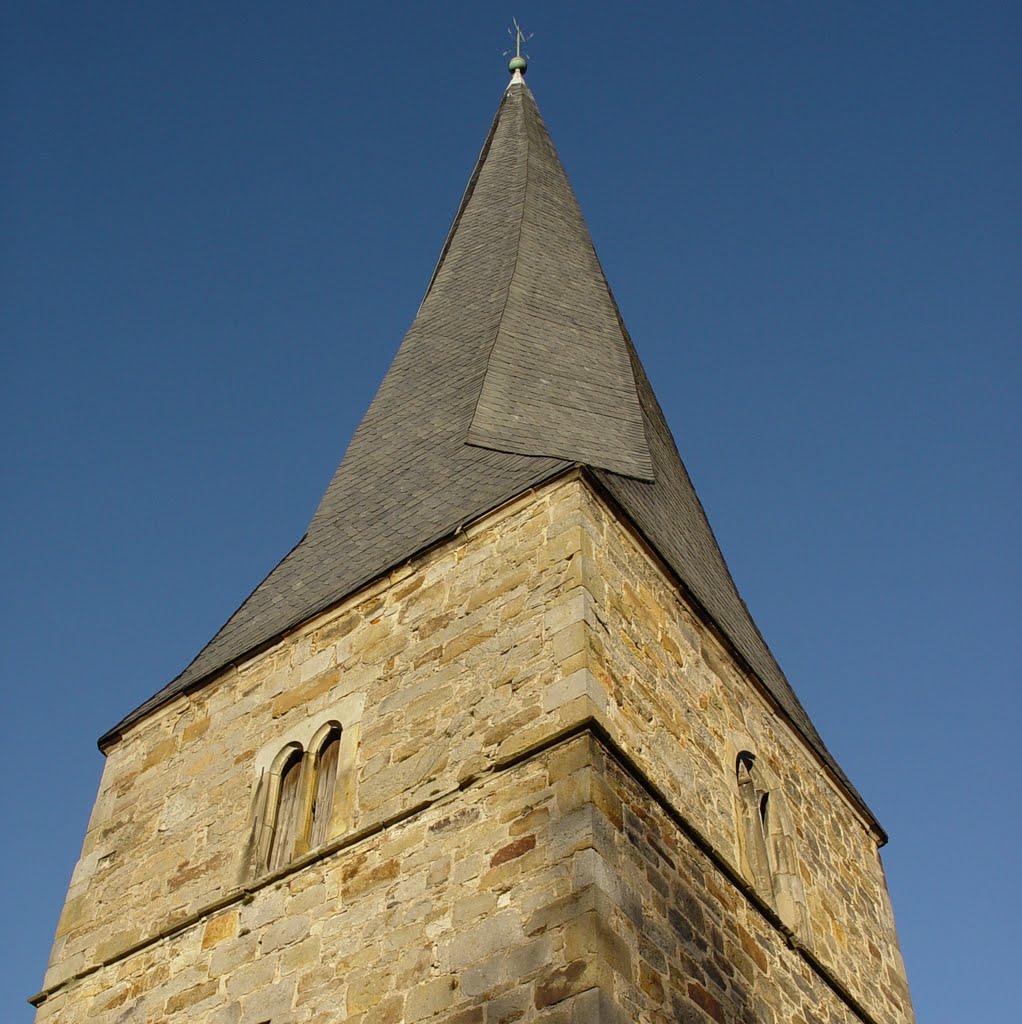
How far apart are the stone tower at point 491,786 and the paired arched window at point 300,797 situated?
22 mm

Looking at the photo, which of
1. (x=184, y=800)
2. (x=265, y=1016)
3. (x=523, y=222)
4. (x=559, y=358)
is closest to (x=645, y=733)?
(x=265, y=1016)

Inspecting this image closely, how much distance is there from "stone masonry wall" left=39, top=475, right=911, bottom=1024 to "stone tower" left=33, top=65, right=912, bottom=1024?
2 cm

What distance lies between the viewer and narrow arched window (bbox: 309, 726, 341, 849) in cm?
827

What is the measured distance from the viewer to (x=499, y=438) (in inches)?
417

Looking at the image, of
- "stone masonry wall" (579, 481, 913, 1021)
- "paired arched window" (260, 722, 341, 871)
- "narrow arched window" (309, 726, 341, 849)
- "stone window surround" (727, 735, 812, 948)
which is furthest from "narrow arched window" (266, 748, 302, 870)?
"stone window surround" (727, 735, 812, 948)

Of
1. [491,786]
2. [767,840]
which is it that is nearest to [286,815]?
[491,786]

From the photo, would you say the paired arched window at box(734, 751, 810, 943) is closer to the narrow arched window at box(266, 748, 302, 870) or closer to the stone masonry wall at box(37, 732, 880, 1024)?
the stone masonry wall at box(37, 732, 880, 1024)

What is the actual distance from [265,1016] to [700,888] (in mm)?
2164

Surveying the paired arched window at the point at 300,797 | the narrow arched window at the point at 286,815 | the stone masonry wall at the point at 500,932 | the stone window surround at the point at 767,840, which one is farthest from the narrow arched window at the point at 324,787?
the stone window surround at the point at 767,840

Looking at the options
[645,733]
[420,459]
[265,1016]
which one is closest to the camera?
[265,1016]

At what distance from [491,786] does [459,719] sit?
0.63 m

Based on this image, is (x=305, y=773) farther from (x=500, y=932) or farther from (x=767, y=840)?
(x=767, y=840)

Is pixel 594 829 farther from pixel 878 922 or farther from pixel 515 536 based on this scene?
pixel 878 922

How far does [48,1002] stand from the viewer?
8.64 meters
